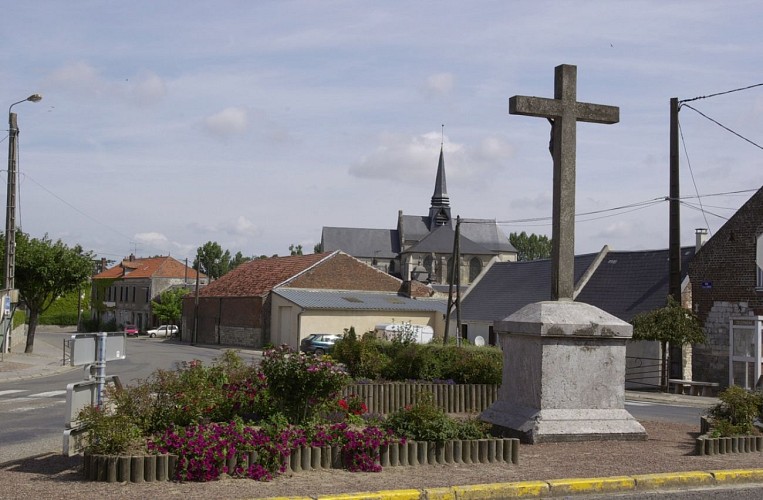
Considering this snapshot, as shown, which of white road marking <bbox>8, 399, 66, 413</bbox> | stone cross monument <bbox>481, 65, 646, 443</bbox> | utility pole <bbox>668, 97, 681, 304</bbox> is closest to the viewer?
stone cross monument <bbox>481, 65, 646, 443</bbox>

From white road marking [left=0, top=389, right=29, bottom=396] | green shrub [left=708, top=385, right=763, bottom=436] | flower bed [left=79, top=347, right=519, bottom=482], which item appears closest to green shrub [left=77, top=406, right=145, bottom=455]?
flower bed [left=79, top=347, right=519, bottom=482]

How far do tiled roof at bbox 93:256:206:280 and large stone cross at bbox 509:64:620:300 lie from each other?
77.5 m

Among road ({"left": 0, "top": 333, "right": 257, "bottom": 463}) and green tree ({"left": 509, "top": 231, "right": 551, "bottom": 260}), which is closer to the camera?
road ({"left": 0, "top": 333, "right": 257, "bottom": 463})

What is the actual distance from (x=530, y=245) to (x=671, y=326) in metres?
135

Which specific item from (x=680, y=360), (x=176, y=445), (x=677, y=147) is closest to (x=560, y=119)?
(x=176, y=445)

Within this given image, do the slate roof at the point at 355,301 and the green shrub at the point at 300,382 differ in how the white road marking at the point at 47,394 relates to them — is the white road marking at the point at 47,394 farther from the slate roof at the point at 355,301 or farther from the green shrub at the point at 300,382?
the slate roof at the point at 355,301

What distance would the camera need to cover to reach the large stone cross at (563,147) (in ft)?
38.0

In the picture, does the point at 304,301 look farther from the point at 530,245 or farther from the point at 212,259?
the point at 530,245

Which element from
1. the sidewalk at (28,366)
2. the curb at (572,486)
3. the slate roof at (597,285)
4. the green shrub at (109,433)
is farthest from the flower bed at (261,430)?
the slate roof at (597,285)

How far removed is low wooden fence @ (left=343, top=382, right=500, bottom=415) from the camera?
1430cm

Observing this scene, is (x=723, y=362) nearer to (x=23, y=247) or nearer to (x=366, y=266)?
(x=23, y=247)

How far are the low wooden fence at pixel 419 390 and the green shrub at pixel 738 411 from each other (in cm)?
404

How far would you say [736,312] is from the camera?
29.0 metres

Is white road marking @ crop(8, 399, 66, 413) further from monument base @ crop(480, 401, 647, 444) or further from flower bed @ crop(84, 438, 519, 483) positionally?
monument base @ crop(480, 401, 647, 444)
